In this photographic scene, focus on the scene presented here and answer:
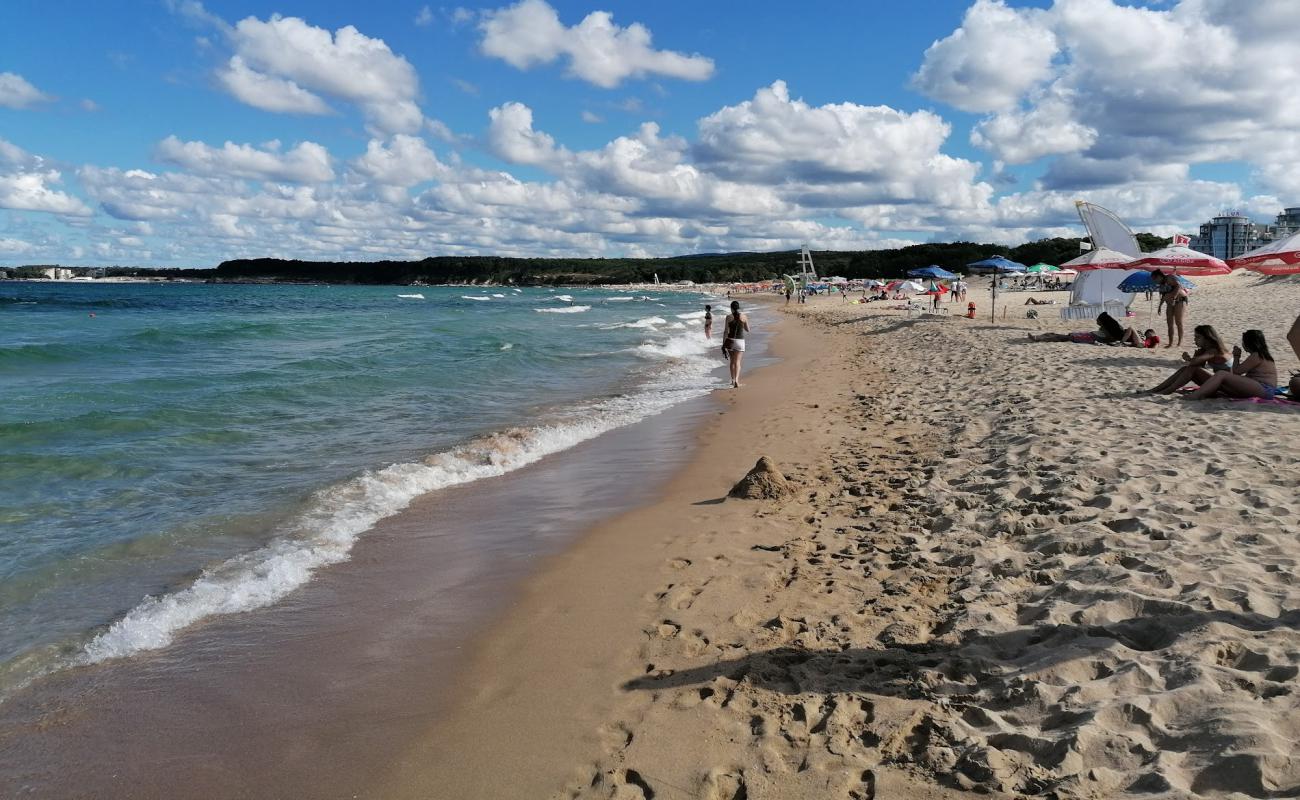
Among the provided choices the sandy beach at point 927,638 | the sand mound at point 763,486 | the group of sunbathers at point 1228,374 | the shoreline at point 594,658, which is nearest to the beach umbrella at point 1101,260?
the group of sunbathers at point 1228,374

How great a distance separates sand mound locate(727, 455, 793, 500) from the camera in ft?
21.8

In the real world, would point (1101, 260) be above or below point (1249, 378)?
above

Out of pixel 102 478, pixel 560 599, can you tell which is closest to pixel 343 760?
pixel 560 599

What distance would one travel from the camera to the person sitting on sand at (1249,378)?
8.50 metres

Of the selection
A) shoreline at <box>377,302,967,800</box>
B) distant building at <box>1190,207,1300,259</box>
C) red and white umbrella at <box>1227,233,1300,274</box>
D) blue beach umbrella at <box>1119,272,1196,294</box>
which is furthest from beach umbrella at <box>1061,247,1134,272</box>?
distant building at <box>1190,207,1300,259</box>

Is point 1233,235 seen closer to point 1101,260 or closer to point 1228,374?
point 1101,260

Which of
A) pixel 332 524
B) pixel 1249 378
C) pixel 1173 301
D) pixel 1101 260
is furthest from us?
pixel 1101 260

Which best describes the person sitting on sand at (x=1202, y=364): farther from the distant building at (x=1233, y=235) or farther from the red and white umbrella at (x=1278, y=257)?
the distant building at (x=1233, y=235)

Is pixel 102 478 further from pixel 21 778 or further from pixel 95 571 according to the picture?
pixel 21 778

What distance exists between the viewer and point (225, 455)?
918 cm

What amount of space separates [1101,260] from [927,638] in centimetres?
1707

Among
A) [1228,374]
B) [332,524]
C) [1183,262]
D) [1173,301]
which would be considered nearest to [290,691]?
[332,524]

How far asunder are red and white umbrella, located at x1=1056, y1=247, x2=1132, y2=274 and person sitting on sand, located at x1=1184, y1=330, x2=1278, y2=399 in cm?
871

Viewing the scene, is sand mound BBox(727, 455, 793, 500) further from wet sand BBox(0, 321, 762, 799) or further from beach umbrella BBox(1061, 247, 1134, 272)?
beach umbrella BBox(1061, 247, 1134, 272)
